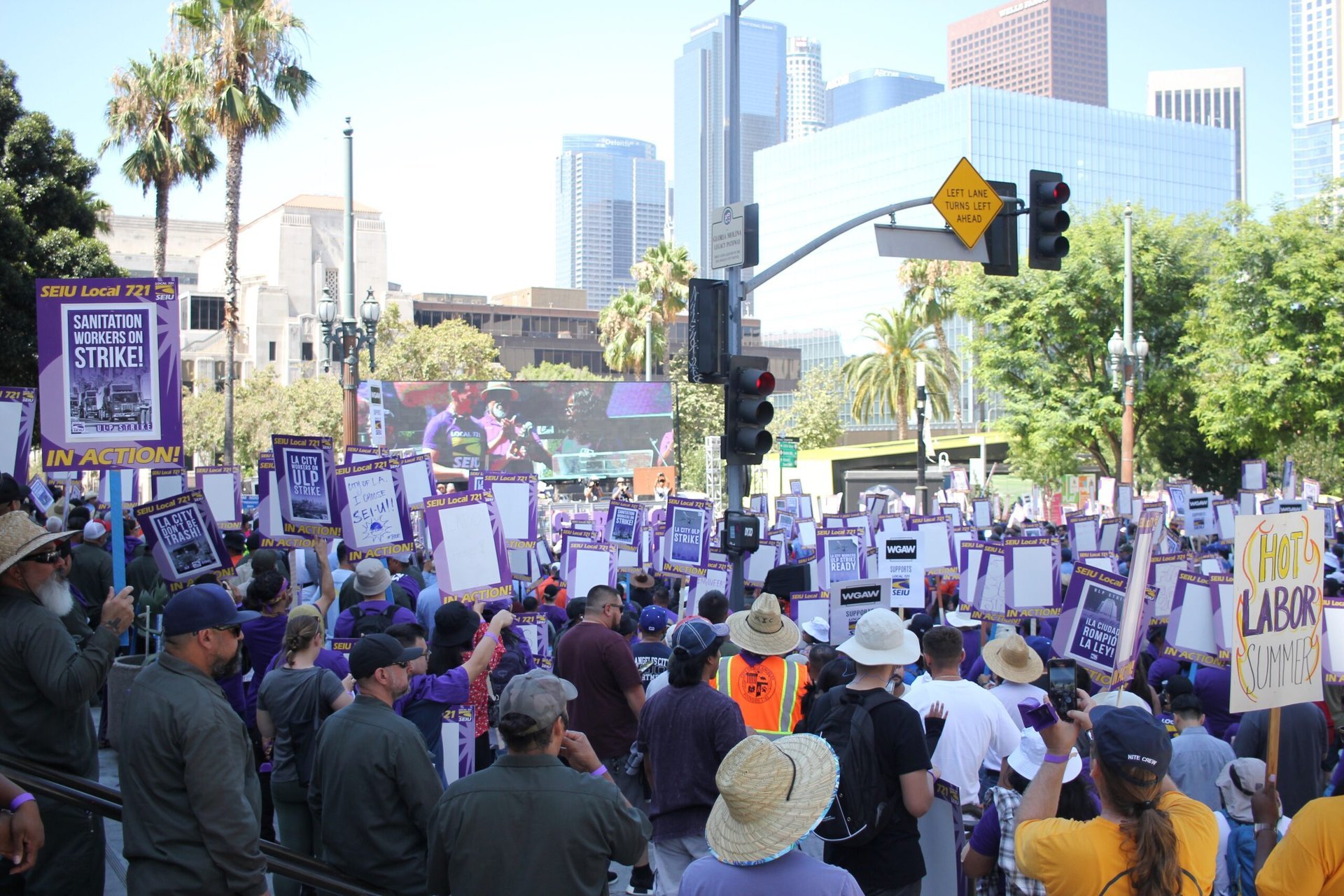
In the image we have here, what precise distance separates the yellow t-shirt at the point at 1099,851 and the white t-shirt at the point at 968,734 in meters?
1.97

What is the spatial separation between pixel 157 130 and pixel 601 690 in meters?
Result: 27.6

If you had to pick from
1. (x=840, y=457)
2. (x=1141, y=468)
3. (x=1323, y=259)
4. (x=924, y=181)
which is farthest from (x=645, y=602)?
(x=924, y=181)

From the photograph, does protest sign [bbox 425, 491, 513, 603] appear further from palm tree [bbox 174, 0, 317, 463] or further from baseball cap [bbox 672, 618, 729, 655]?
palm tree [bbox 174, 0, 317, 463]

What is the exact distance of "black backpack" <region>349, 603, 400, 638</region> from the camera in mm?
6932

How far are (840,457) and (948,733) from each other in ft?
157

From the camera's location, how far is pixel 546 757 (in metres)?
3.87

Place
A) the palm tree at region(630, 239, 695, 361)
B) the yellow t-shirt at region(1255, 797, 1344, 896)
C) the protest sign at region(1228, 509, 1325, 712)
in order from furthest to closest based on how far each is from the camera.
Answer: the palm tree at region(630, 239, 695, 361) → the protest sign at region(1228, 509, 1325, 712) → the yellow t-shirt at region(1255, 797, 1344, 896)

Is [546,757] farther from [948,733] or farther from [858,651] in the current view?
[948,733]

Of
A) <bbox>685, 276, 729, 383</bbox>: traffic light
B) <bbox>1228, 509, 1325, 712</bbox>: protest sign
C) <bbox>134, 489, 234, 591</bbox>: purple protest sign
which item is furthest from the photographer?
<bbox>685, 276, 729, 383</bbox>: traffic light

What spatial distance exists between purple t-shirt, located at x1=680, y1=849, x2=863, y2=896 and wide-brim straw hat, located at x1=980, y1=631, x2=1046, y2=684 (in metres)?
2.65

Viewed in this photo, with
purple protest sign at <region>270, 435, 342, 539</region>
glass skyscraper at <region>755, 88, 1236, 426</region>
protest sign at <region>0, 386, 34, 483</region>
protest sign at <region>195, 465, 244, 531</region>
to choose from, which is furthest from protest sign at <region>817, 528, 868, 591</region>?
glass skyscraper at <region>755, 88, 1236, 426</region>

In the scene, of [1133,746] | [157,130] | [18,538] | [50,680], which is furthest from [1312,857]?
[157,130]

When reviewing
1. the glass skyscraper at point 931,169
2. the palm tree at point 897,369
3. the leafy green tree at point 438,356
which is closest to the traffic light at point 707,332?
the palm tree at point 897,369

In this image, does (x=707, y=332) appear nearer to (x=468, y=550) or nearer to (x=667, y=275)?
(x=468, y=550)
